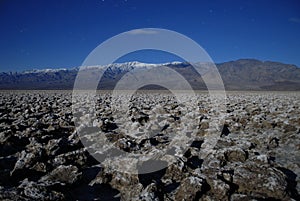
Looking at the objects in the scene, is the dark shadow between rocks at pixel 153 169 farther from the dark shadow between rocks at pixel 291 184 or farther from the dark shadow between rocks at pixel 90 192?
the dark shadow between rocks at pixel 291 184

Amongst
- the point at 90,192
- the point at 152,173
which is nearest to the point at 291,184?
the point at 152,173

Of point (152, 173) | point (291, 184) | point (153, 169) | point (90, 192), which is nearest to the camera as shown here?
point (90, 192)

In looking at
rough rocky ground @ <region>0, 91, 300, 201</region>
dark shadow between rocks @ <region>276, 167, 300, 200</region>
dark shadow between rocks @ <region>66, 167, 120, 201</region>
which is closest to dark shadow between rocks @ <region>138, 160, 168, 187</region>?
rough rocky ground @ <region>0, 91, 300, 201</region>

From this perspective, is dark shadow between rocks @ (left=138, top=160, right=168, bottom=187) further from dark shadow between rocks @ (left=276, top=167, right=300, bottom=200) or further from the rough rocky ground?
dark shadow between rocks @ (left=276, top=167, right=300, bottom=200)

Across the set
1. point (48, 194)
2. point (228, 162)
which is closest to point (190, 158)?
point (228, 162)

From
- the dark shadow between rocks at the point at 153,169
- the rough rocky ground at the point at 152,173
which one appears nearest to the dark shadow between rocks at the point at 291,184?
the rough rocky ground at the point at 152,173

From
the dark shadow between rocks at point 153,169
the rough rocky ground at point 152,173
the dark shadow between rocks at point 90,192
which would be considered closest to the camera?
the rough rocky ground at point 152,173

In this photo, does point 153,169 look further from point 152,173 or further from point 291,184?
point 291,184

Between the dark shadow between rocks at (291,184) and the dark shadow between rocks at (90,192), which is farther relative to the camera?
the dark shadow between rocks at (90,192)

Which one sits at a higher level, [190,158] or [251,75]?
[251,75]

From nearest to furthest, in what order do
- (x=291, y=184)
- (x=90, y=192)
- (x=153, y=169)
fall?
(x=90, y=192) < (x=291, y=184) < (x=153, y=169)

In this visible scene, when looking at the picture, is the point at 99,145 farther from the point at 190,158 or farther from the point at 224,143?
the point at 224,143
